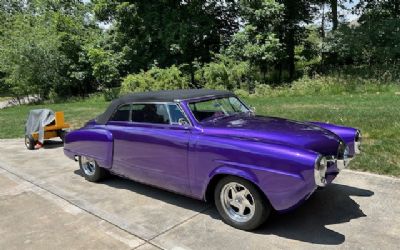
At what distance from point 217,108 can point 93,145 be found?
6.87ft

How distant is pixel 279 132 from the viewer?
169 inches

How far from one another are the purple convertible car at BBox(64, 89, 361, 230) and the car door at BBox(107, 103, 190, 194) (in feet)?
0.04

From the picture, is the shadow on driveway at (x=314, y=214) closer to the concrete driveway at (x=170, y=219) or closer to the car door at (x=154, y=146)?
the concrete driveway at (x=170, y=219)

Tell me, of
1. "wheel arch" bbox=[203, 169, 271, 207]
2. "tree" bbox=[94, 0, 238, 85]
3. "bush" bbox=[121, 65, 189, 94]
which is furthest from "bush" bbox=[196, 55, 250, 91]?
"wheel arch" bbox=[203, 169, 271, 207]

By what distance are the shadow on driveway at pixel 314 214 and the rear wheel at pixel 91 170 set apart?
2.74ft

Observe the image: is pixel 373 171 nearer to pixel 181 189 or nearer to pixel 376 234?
pixel 376 234

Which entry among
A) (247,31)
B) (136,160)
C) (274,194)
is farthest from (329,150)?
(247,31)

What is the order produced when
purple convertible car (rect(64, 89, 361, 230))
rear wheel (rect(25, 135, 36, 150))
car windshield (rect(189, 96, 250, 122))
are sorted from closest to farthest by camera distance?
purple convertible car (rect(64, 89, 361, 230)), car windshield (rect(189, 96, 250, 122)), rear wheel (rect(25, 135, 36, 150))

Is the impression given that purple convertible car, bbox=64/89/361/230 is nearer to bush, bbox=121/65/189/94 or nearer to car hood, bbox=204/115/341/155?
car hood, bbox=204/115/341/155

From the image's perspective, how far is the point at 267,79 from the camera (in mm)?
19766

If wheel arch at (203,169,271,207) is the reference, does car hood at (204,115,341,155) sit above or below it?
above

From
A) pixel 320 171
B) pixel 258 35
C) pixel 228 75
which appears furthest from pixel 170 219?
→ pixel 258 35

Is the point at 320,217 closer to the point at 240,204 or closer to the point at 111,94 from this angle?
the point at 240,204

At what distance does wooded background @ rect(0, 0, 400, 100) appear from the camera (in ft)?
58.6
